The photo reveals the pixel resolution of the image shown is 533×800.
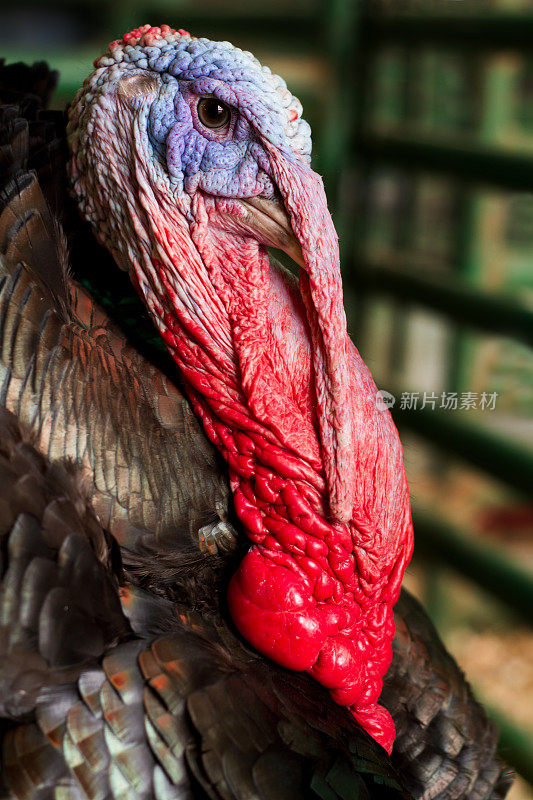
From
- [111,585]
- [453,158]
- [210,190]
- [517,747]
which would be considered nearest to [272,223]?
[210,190]

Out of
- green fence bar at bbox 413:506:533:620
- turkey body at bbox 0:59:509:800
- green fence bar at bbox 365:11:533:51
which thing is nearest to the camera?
turkey body at bbox 0:59:509:800

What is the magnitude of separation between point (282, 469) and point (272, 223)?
26 centimetres

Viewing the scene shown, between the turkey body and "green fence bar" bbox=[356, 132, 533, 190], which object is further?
"green fence bar" bbox=[356, 132, 533, 190]

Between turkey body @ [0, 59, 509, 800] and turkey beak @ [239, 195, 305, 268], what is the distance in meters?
0.21

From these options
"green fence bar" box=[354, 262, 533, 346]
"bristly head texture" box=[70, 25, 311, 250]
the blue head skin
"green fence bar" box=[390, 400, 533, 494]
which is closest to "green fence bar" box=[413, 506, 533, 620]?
"green fence bar" box=[390, 400, 533, 494]

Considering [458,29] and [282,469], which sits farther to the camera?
[458,29]

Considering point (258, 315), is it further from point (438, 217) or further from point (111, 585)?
point (438, 217)

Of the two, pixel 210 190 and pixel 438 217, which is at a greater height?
pixel 210 190

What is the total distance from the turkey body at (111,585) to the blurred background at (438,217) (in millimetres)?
1034

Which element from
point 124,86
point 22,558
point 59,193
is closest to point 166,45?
point 124,86

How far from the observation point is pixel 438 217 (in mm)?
2352

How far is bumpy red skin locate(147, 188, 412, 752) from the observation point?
93 cm

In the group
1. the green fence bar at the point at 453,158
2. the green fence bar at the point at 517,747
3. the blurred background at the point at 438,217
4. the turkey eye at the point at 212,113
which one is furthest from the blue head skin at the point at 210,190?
the green fence bar at the point at 517,747

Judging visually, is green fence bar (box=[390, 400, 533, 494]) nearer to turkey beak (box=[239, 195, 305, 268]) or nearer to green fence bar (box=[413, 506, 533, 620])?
green fence bar (box=[413, 506, 533, 620])
